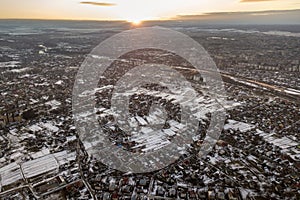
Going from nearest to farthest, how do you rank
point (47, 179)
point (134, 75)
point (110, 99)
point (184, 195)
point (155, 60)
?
point (184, 195)
point (47, 179)
point (110, 99)
point (134, 75)
point (155, 60)

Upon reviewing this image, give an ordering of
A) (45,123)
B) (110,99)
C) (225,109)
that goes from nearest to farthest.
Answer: (45,123) → (225,109) → (110,99)

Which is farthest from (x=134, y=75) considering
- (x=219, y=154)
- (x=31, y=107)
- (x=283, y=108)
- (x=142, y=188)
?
(x=142, y=188)

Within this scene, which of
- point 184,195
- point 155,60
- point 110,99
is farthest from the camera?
point 155,60

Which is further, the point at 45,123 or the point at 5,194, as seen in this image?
the point at 45,123

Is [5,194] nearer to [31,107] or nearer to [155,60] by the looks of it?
[31,107]

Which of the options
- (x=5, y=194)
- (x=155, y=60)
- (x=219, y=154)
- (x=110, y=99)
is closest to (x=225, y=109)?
(x=219, y=154)

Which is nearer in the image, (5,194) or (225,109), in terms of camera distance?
(5,194)

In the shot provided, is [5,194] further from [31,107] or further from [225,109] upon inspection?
[225,109]

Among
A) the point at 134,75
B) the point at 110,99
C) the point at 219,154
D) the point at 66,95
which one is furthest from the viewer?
the point at 134,75
